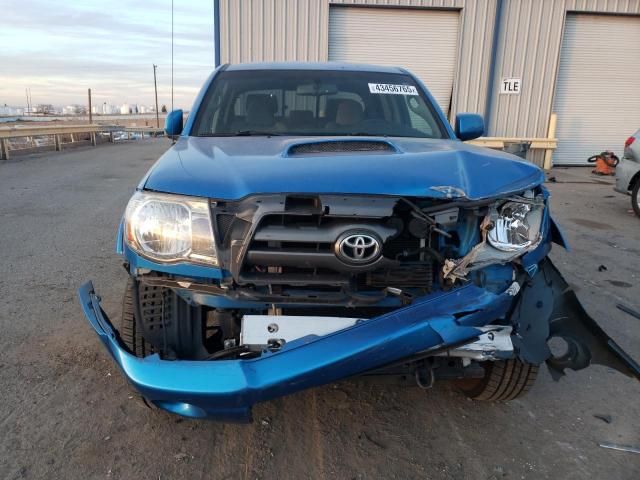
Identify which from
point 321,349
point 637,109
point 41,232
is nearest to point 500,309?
point 321,349

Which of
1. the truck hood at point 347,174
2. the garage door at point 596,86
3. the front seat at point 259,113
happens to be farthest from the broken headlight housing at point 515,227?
the garage door at point 596,86

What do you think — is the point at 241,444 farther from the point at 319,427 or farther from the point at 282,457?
the point at 319,427

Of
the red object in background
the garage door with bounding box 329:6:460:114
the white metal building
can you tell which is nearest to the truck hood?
the white metal building

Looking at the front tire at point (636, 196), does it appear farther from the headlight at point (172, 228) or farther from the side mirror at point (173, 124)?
the headlight at point (172, 228)

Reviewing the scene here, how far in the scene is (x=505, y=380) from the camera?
262cm

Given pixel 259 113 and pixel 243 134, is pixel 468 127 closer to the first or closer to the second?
pixel 259 113

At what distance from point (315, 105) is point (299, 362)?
2305mm

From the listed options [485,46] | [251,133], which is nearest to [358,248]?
[251,133]

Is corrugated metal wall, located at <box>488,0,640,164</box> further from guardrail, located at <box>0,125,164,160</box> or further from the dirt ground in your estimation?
the dirt ground

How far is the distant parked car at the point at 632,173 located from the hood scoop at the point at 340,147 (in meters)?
7.16

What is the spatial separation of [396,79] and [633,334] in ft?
8.43

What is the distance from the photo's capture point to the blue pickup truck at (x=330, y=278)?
191cm

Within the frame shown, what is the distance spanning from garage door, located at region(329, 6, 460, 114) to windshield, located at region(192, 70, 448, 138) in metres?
10.4

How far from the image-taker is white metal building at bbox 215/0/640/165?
13.3m
